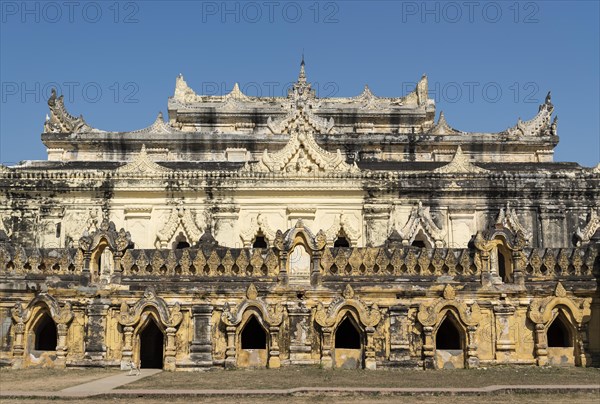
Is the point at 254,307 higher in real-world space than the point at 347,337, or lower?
higher

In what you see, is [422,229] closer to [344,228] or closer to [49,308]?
[344,228]

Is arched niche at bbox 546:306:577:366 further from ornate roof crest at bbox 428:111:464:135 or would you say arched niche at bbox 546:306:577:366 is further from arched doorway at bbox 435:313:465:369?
ornate roof crest at bbox 428:111:464:135

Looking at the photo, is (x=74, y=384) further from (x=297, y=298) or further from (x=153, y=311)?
(x=297, y=298)

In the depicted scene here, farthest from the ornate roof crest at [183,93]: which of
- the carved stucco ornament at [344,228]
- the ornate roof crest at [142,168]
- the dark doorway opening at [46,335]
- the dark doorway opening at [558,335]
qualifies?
the dark doorway opening at [558,335]

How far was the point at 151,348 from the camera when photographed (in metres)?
20.2

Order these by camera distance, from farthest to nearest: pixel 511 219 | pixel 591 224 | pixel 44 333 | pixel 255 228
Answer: pixel 255 228, pixel 511 219, pixel 591 224, pixel 44 333

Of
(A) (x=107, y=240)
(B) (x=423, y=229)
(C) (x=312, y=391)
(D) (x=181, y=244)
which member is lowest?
(C) (x=312, y=391)

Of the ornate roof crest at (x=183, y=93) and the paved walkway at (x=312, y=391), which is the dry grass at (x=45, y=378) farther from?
the ornate roof crest at (x=183, y=93)

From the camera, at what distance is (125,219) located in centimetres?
2981

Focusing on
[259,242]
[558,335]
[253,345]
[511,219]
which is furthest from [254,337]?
[511,219]

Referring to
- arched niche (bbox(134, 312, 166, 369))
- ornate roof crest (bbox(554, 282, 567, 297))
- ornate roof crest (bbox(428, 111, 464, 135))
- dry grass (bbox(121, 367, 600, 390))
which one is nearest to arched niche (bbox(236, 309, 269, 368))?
dry grass (bbox(121, 367, 600, 390))

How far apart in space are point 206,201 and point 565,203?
15.0 meters

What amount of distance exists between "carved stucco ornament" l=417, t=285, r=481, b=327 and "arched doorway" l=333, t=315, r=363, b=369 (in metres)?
1.74

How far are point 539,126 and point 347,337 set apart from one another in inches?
983
